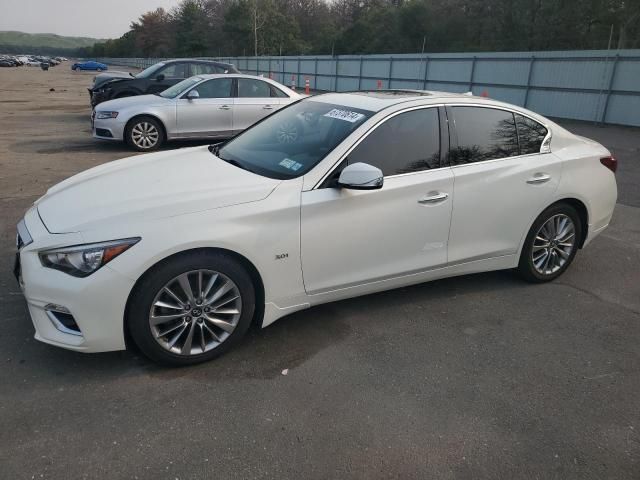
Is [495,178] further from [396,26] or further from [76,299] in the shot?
[396,26]

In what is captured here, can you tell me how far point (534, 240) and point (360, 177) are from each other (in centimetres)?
194

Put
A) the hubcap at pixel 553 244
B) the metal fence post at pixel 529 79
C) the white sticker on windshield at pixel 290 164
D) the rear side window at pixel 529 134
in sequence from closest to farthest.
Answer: the white sticker on windshield at pixel 290 164 → the rear side window at pixel 529 134 → the hubcap at pixel 553 244 → the metal fence post at pixel 529 79

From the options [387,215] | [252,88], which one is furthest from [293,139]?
[252,88]

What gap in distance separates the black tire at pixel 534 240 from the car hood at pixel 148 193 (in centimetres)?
229

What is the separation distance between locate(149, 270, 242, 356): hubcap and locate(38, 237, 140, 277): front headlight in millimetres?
324

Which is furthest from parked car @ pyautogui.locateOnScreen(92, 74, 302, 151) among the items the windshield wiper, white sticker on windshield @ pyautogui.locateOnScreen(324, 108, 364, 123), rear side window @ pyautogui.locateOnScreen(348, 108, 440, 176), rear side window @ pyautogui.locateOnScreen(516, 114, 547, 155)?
rear side window @ pyautogui.locateOnScreen(348, 108, 440, 176)

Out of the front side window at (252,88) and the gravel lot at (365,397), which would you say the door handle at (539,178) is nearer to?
the gravel lot at (365,397)

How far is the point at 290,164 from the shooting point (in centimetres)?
364

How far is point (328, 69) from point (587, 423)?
30.3 meters

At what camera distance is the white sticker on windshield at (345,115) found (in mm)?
3783

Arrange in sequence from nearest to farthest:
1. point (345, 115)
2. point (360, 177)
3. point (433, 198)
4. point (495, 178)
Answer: point (360, 177)
point (433, 198)
point (345, 115)
point (495, 178)

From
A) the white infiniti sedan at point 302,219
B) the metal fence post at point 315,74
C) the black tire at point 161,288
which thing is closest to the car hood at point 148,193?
the white infiniti sedan at point 302,219

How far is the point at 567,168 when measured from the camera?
4.43m

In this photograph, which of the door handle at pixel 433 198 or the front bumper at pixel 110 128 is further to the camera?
A: the front bumper at pixel 110 128
